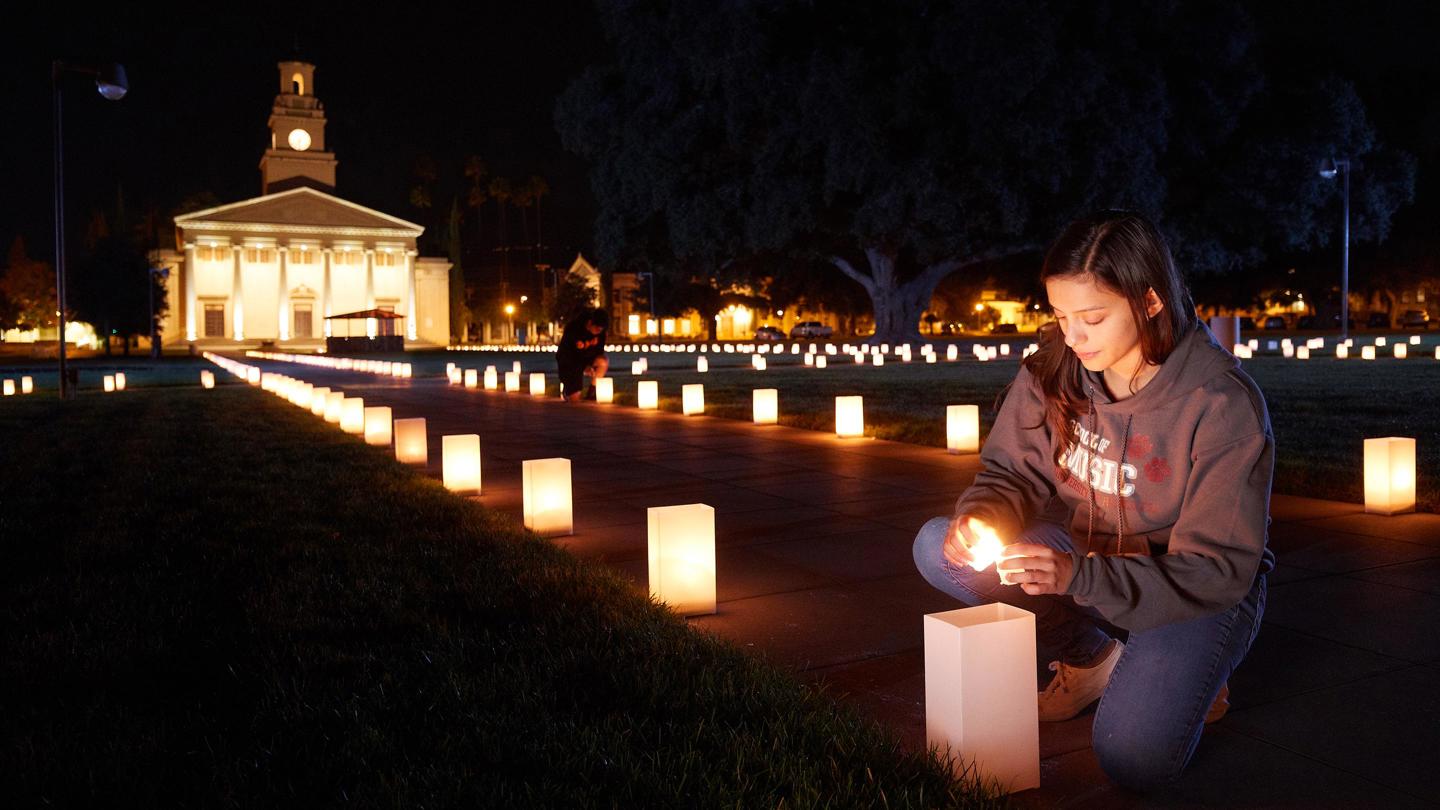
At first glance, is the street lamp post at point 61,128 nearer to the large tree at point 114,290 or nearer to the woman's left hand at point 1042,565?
the woman's left hand at point 1042,565

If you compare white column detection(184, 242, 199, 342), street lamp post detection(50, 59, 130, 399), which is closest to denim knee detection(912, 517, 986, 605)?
street lamp post detection(50, 59, 130, 399)

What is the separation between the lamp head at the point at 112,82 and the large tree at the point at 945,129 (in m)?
18.8

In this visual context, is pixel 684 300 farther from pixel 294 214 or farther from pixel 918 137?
pixel 918 137

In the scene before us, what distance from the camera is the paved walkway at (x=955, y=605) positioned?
3197mm

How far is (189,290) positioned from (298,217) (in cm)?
1000

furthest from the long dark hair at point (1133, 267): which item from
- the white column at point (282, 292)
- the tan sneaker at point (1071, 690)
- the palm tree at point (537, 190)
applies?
the palm tree at point (537, 190)

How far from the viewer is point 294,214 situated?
3536 inches

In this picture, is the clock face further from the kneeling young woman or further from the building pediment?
the kneeling young woman

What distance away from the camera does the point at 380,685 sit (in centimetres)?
379

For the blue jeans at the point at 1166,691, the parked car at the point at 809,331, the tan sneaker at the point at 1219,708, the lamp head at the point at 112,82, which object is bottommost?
the tan sneaker at the point at 1219,708

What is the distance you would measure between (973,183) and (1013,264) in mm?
17035

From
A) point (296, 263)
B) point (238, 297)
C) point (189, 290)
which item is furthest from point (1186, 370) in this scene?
point (296, 263)

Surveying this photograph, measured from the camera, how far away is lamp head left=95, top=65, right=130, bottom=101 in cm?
1892

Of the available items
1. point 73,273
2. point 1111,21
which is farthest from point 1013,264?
point 73,273
